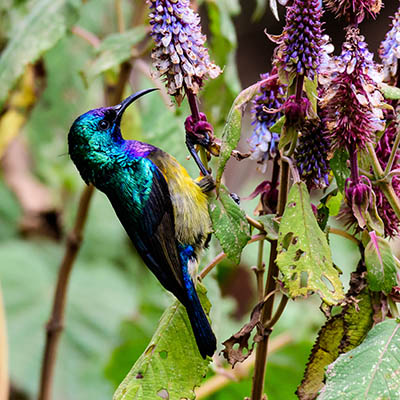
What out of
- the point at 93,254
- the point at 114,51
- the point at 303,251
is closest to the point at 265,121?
the point at 303,251

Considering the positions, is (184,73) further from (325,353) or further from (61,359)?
(61,359)

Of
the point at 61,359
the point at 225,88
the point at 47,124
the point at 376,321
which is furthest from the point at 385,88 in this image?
the point at 61,359

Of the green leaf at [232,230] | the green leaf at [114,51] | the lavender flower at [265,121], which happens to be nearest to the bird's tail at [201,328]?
the green leaf at [232,230]

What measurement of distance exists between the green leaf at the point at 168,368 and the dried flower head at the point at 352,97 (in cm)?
34

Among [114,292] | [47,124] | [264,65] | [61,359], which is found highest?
[264,65]

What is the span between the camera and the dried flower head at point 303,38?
73 centimetres

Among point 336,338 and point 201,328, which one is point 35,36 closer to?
point 201,328

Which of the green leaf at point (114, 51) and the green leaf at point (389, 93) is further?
the green leaf at point (114, 51)

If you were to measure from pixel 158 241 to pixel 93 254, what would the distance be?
83.6 inches

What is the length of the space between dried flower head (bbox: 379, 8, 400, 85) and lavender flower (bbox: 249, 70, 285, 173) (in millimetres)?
151

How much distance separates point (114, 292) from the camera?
279 centimetres

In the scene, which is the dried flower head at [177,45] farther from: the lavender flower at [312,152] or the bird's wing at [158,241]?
the bird's wing at [158,241]

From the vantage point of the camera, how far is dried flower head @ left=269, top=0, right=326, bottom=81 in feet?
2.39

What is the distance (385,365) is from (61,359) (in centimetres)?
203
